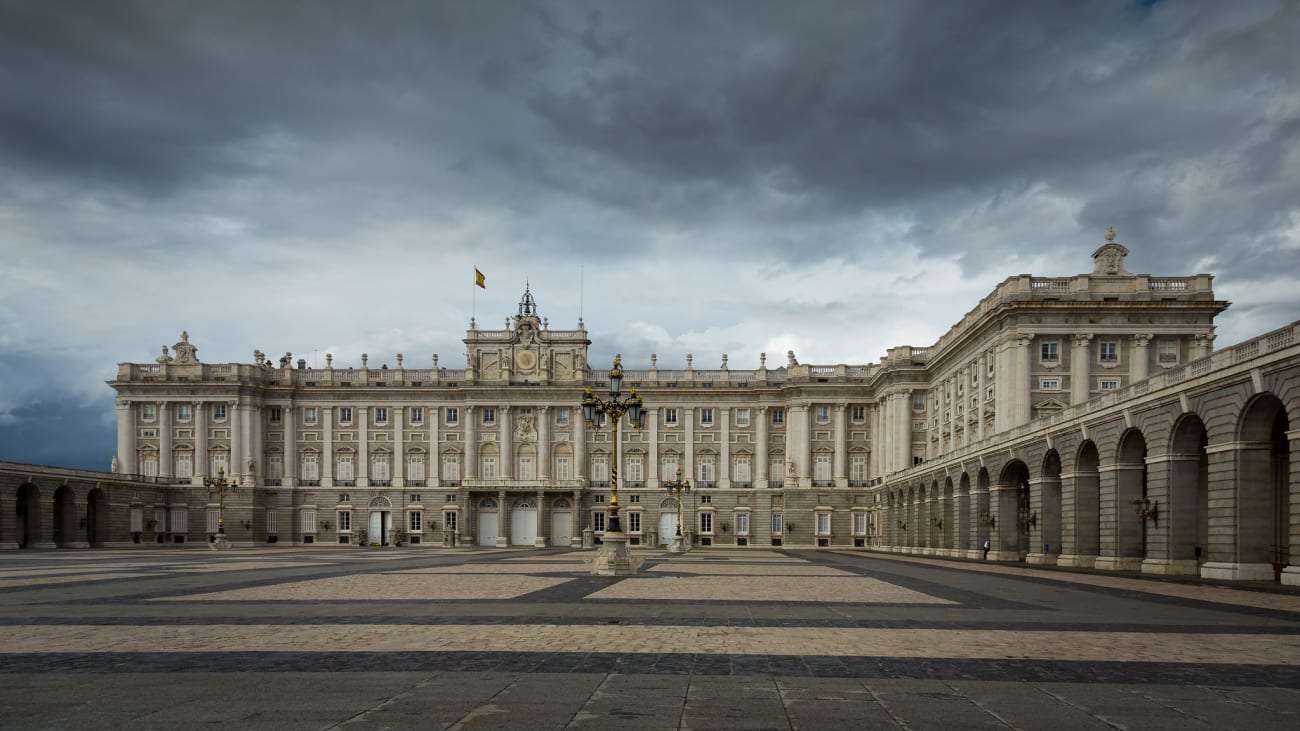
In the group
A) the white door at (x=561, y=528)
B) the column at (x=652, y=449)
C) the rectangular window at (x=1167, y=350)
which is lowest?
the white door at (x=561, y=528)

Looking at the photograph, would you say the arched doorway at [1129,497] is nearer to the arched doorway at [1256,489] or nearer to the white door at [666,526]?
the arched doorway at [1256,489]

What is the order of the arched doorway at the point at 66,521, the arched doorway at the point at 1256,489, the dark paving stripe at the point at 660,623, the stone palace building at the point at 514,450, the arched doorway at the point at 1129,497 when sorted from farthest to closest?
the stone palace building at the point at 514,450 → the arched doorway at the point at 66,521 → the arched doorway at the point at 1129,497 → the arched doorway at the point at 1256,489 → the dark paving stripe at the point at 660,623

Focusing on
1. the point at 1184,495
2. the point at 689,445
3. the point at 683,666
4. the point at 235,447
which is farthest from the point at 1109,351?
the point at 235,447

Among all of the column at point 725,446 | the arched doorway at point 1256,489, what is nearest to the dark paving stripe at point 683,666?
the arched doorway at point 1256,489

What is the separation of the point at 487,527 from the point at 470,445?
28.2 feet

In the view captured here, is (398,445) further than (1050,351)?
Yes

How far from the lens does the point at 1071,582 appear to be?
32438mm

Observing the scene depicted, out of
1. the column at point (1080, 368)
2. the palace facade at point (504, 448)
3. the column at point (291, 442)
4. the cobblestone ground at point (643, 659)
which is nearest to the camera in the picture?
the cobblestone ground at point (643, 659)

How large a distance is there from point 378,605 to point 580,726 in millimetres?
13926

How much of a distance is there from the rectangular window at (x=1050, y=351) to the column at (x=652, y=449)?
44.9 meters

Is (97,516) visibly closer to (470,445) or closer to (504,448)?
(470,445)

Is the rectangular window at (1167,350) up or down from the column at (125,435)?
up

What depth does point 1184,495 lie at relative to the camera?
118ft

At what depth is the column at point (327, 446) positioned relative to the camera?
100062mm
